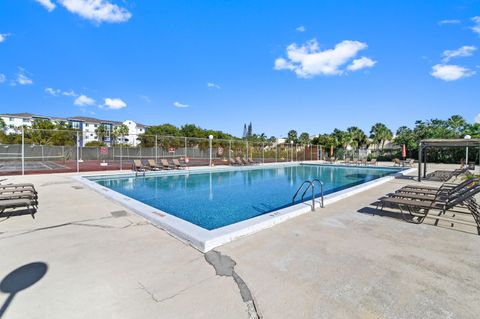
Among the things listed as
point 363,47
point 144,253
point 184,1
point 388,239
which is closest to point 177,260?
point 144,253

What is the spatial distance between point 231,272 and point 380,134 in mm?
47331

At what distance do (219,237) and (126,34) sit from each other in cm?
1928

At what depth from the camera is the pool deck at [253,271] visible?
7.20 feet

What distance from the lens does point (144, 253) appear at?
3.38 m

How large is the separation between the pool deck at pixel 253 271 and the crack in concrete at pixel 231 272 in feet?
0.04

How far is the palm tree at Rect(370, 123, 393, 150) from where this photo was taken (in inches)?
1689

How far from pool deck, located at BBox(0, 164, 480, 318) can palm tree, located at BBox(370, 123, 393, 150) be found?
43902 mm

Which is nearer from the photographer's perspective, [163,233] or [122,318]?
[122,318]

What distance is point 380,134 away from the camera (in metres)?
42.9

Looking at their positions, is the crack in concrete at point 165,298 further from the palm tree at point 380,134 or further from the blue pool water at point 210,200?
the palm tree at point 380,134

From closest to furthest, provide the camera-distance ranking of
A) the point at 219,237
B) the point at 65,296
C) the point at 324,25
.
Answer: the point at 65,296 → the point at 219,237 → the point at 324,25

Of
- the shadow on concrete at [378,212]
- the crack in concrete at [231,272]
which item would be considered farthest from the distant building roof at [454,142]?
the crack in concrete at [231,272]

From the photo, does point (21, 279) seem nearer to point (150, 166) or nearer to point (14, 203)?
point (14, 203)

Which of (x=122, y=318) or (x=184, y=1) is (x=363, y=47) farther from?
(x=122, y=318)
